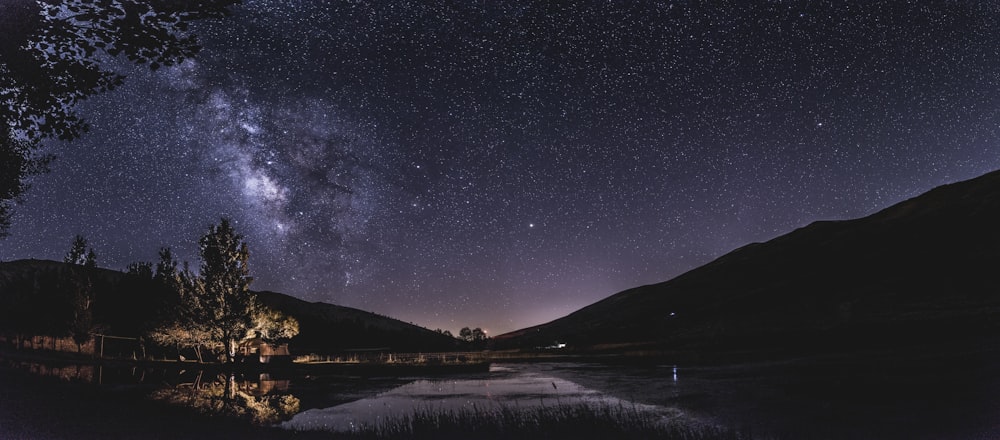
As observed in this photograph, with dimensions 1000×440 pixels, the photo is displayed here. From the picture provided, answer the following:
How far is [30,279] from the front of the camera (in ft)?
A: 317

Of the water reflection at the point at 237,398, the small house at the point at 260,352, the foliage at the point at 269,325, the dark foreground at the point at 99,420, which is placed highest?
the foliage at the point at 269,325

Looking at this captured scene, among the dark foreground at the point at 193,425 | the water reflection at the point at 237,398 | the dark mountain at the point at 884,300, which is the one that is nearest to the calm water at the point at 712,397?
the water reflection at the point at 237,398

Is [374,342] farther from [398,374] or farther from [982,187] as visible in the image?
[982,187]

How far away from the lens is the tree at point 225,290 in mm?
63375

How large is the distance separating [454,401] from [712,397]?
52.2ft

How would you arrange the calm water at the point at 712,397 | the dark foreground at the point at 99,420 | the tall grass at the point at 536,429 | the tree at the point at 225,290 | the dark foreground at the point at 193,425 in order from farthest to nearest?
1. the tree at the point at 225,290
2. the calm water at the point at 712,397
3. the tall grass at the point at 536,429
4. the dark foreground at the point at 193,425
5. the dark foreground at the point at 99,420

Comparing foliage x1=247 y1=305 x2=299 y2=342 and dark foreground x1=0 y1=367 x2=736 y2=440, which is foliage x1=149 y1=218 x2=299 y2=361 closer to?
foliage x1=247 y1=305 x2=299 y2=342

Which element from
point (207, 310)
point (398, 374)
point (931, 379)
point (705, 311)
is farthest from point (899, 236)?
point (207, 310)

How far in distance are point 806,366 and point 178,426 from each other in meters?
57.2

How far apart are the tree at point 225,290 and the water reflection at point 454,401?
26279 mm

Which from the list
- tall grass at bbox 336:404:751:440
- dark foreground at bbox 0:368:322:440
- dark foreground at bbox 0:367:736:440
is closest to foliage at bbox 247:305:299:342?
dark foreground at bbox 0:368:322:440

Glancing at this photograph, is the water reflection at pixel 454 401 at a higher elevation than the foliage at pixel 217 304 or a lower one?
lower

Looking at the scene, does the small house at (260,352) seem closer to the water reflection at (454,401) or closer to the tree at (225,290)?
the tree at (225,290)

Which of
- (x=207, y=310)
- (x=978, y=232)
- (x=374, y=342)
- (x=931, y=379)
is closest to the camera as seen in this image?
(x=931, y=379)
